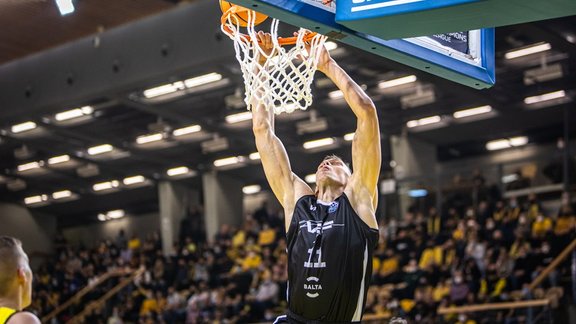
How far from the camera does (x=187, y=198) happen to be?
34.2 meters

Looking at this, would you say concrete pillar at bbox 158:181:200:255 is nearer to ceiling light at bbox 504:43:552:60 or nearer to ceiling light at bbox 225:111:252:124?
ceiling light at bbox 225:111:252:124

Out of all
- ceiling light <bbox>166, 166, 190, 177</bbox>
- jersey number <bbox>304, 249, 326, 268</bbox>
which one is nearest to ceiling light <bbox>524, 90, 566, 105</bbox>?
ceiling light <bbox>166, 166, 190, 177</bbox>

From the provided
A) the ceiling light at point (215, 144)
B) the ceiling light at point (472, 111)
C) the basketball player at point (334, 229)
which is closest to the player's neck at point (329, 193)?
the basketball player at point (334, 229)

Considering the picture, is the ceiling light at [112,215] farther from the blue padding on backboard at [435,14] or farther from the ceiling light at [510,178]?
the blue padding on backboard at [435,14]

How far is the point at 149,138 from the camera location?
28359 millimetres

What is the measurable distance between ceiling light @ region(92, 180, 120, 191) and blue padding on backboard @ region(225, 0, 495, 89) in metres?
29.7

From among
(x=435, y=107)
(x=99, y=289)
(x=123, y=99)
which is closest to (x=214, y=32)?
(x=123, y=99)

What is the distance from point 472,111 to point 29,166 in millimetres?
15090

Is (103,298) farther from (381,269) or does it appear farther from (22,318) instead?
(22,318)

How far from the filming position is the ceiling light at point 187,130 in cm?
2723

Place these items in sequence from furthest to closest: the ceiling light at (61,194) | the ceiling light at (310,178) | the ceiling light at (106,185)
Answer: the ceiling light at (61,194), the ceiling light at (106,185), the ceiling light at (310,178)

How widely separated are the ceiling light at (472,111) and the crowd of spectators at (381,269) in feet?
9.59

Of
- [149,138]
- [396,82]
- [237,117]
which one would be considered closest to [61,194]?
[149,138]

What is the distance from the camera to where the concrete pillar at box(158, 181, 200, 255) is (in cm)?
3297
